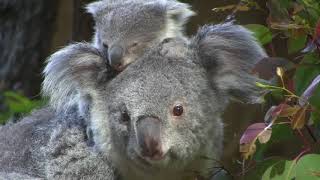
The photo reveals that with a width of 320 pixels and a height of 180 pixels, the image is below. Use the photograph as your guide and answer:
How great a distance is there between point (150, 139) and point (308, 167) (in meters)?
0.62

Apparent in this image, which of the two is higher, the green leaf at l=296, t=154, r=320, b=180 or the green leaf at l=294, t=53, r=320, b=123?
the green leaf at l=294, t=53, r=320, b=123

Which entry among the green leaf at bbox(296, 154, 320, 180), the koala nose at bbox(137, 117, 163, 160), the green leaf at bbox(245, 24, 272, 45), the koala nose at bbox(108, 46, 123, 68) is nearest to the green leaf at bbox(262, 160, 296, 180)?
the green leaf at bbox(296, 154, 320, 180)

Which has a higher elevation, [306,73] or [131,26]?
[306,73]

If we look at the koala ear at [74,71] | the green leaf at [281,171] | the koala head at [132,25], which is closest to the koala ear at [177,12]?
the koala head at [132,25]

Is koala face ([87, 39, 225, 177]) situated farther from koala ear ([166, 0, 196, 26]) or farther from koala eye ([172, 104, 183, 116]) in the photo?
koala ear ([166, 0, 196, 26])

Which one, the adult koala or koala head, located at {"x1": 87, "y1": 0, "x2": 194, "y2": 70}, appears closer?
the adult koala

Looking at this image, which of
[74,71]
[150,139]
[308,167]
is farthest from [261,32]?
[74,71]

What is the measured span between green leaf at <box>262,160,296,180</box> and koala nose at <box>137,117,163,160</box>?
44 cm

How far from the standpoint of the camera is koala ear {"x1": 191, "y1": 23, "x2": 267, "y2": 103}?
2.37 m

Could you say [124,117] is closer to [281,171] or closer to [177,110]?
[177,110]

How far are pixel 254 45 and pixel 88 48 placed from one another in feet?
2.16

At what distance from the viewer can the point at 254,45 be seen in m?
2.32

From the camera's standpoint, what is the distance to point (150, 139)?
2.09 metres

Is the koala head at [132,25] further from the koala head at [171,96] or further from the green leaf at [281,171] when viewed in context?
the green leaf at [281,171]
